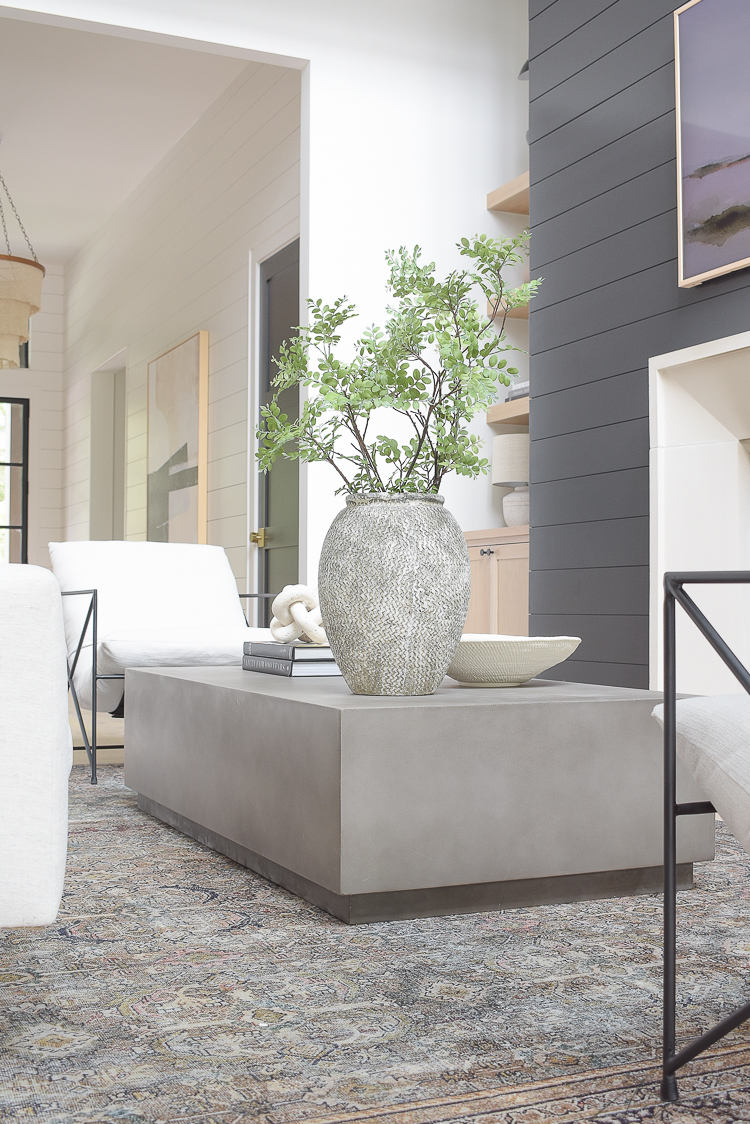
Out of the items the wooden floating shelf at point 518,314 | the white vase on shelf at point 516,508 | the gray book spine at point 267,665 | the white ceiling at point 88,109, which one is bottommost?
the gray book spine at point 267,665

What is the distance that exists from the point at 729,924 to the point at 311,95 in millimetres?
4126

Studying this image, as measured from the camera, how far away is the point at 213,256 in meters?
6.64

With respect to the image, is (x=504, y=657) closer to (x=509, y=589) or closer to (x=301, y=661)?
(x=301, y=661)

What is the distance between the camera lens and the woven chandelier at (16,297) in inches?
277

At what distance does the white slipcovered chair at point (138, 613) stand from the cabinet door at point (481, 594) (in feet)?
3.63

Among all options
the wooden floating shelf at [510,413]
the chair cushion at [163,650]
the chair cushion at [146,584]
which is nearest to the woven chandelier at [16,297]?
the chair cushion at [146,584]

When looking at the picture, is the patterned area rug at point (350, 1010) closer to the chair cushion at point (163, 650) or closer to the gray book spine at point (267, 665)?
the gray book spine at point (267, 665)

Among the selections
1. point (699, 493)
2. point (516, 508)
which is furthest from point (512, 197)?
point (699, 493)

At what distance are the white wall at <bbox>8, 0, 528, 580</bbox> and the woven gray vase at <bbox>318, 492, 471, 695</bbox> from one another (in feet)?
8.86

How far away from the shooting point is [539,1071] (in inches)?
47.0

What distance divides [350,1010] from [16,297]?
21.5 feet

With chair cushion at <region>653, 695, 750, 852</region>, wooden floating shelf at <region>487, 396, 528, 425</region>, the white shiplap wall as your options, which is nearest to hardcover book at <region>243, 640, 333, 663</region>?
chair cushion at <region>653, 695, 750, 852</region>

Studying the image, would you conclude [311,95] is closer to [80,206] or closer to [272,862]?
[272,862]

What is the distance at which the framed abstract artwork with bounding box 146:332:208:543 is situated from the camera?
6684 mm
